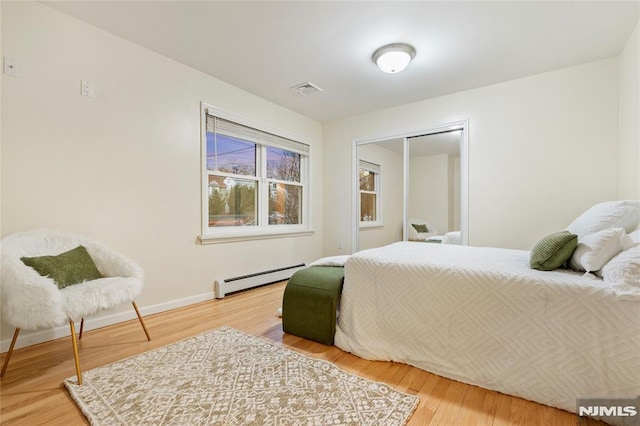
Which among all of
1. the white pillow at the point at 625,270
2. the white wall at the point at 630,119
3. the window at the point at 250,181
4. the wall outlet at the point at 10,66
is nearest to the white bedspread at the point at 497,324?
the white pillow at the point at 625,270

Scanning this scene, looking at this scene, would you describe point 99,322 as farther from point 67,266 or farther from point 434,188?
point 434,188

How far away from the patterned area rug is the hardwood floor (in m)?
0.10

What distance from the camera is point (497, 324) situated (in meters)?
1.48

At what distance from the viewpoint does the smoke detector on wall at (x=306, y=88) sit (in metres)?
3.26

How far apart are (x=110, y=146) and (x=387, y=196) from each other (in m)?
3.31

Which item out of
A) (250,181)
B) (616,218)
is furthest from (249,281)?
(616,218)

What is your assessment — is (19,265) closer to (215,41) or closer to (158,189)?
(158,189)

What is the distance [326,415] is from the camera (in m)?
1.28

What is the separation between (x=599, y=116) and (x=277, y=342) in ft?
12.0

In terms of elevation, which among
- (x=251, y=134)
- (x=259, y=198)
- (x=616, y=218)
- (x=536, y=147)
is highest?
(x=251, y=134)

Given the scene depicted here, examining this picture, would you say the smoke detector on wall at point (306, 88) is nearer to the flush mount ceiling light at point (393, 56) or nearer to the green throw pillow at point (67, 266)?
the flush mount ceiling light at point (393, 56)

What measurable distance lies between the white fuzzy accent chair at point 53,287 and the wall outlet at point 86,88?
112cm

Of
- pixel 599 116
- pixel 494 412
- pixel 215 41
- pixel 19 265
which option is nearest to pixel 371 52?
pixel 215 41

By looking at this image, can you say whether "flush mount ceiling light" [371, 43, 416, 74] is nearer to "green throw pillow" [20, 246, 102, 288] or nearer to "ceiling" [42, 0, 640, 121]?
"ceiling" [42, 0, 640, 121]
